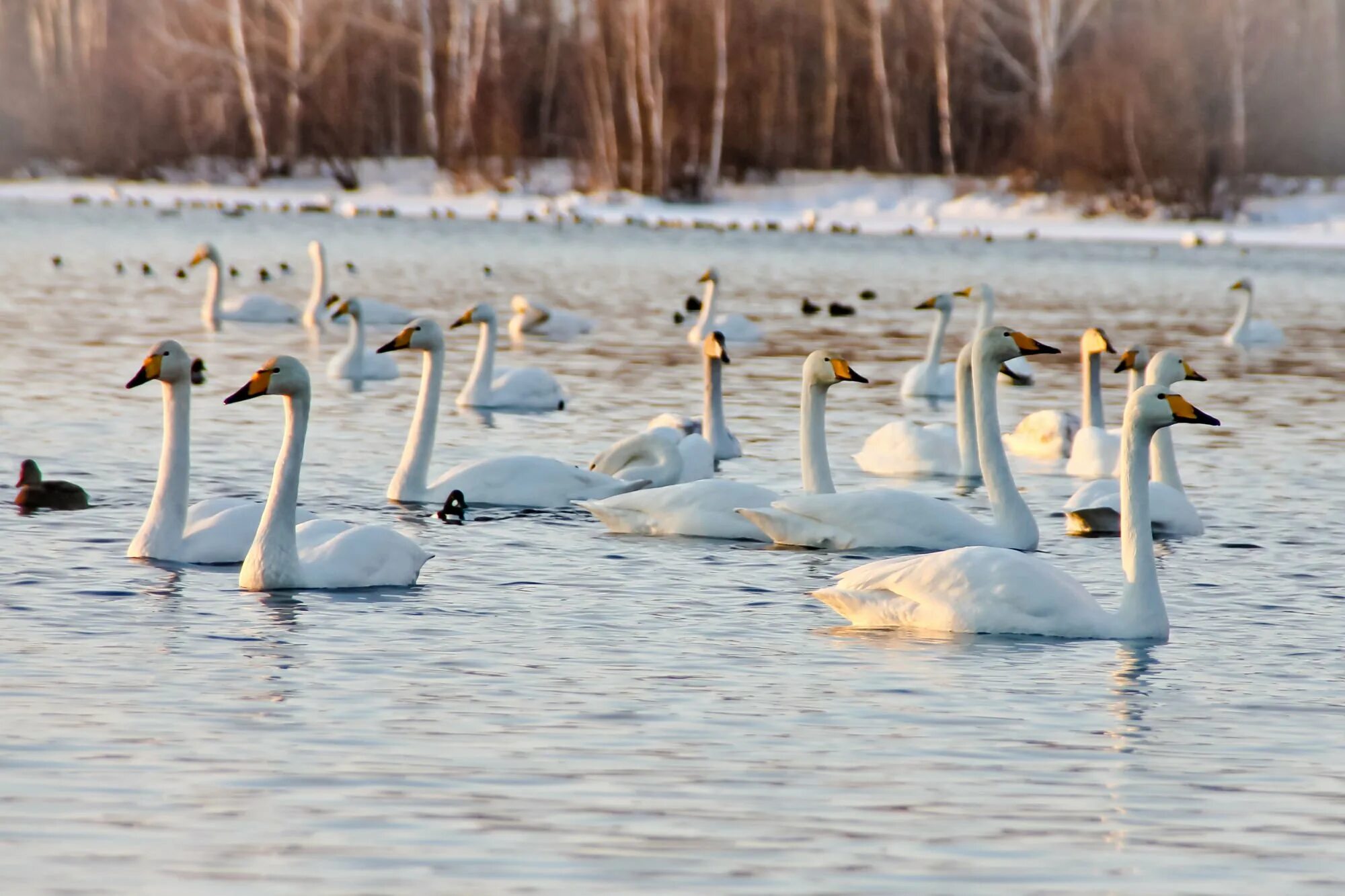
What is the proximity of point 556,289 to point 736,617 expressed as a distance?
78.4 ft

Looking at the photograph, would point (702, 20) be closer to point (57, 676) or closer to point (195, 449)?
point (195, 449)

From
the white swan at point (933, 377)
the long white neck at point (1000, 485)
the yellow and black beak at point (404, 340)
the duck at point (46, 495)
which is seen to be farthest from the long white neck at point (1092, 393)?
the duck at point (46, 495)

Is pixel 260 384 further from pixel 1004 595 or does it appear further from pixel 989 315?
pixel 989 315

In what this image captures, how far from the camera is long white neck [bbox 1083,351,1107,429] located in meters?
14.9

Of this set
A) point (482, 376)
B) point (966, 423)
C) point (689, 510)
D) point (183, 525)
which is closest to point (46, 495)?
point (183, 525)

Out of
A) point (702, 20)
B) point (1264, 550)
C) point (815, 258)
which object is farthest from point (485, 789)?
point (702, 20)

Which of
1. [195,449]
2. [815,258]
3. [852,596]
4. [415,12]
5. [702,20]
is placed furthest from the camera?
[415,12]

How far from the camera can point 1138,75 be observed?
52.3m

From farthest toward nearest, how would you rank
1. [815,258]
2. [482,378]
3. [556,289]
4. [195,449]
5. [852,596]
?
[815,258] < [556,289] < [482,378] < [195,449] < [852,596]

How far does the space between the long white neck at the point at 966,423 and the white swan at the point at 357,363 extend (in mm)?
6691

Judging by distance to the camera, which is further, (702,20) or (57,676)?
(702,20)

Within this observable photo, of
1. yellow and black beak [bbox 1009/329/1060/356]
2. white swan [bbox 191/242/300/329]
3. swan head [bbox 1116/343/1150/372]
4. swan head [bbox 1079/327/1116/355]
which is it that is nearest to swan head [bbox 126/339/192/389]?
yellow and black beak [bbox 1009/329/1060/356]

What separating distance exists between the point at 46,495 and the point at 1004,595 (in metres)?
5.02

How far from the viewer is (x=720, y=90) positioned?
56.5 m
